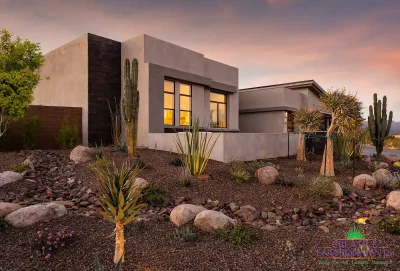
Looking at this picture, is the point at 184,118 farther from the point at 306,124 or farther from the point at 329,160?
the point at 329,160

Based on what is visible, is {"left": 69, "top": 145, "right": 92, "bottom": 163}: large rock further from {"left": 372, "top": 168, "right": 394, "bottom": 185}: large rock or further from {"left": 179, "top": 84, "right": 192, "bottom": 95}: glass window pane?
{"left": 372, "top": 168, "right": 394, "bottom": 185}: large rock

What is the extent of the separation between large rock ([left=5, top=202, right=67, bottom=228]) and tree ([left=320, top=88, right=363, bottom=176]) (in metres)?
8.38

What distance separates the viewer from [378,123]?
11.8 m

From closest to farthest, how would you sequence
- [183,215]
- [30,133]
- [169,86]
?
[183,215]
[30,133]
[169,86]

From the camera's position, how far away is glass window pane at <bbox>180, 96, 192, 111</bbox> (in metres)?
15.0

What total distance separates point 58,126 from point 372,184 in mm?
12411

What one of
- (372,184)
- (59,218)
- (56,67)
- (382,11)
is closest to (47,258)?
(59,218)

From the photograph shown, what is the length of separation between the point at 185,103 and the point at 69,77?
6.13 meters

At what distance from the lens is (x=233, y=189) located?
7.00m

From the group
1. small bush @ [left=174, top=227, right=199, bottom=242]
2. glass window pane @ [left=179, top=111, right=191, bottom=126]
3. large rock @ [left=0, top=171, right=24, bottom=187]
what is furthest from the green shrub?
small bush @ [left=174, top=227, right=199, bottom=242]

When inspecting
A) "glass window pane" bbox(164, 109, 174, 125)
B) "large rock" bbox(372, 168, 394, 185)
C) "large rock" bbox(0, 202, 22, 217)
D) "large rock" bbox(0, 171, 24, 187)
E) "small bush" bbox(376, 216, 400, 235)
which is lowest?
"small bush" bbox(376, 216, 400, 235)

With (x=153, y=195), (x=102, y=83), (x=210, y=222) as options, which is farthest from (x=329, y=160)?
(x=102, y=83)

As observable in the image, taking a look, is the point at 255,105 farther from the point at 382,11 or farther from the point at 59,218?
the point at 59,218

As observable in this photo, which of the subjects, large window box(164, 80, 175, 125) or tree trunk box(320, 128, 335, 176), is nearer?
tree trunk box(320, 128, 335, 176)
